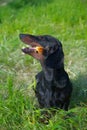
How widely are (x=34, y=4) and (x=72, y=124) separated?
13.0 feet

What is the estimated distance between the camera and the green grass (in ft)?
14.6

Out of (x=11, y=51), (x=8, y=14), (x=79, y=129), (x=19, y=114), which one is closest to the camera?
(x=79, y=129)

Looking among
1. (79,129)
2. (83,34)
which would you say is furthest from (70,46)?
(79,129)

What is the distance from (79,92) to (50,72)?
876mm

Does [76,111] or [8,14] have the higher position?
[8,14]

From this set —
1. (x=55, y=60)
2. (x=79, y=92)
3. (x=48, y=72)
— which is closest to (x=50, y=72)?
(x=48, y=72)

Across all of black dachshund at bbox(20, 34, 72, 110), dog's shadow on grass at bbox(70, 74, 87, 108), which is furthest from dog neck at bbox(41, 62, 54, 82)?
dog's shadow on grass at bbox(70, 74, 87, 108)

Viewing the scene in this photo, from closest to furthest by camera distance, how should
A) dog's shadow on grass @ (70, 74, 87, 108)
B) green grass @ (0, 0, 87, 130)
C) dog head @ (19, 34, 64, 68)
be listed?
dog head @ (19, 34, 64, 68), green grass @ (0, 0, 87, 130), dog's shadow on grass @ (70, 74, 87, 108)

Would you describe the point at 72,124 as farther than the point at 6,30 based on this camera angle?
No

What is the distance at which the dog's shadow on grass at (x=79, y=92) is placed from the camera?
5.03 meters

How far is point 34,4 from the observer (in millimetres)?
7922

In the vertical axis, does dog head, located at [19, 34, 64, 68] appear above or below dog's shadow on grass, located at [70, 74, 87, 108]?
above

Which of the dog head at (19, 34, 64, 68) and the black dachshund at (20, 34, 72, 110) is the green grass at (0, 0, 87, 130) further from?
the dog head at (19, 34, 64, 68)

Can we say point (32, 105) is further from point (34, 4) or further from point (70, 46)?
point (34, 4)
